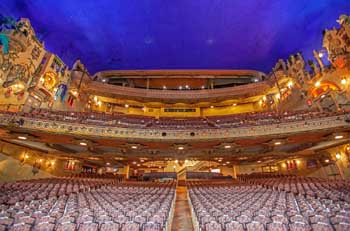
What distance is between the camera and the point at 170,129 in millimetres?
10508

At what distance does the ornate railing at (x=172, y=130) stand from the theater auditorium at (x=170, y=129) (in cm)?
6

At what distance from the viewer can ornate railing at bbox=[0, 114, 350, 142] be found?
880cm

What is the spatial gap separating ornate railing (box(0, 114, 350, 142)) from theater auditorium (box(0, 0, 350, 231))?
0.19ft

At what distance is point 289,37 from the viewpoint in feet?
82.9

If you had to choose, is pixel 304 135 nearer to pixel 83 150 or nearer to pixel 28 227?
pixel 28 227

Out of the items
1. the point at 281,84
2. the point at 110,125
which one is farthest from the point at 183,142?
the point at 281,84

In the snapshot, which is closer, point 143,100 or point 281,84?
point 281,84

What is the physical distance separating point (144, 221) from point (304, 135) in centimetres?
994

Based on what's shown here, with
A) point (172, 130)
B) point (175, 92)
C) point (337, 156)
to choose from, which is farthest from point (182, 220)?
point (175, 92)

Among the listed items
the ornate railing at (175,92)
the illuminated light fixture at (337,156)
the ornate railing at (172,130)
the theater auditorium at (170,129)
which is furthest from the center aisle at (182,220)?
the ornate railing at (175,92)

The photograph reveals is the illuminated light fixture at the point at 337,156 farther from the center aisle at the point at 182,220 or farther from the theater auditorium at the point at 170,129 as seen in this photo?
the center aisle at the point at 182,220

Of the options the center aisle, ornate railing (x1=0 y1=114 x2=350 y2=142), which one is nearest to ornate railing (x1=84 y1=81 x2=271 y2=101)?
ornate railing (x1=0 y1=114 x2=350 y2=142)

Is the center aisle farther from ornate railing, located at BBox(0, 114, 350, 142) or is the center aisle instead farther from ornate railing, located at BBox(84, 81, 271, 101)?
ornate railing, located at BBox(84, 81, 271, 101)

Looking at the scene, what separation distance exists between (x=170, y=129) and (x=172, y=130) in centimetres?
14
